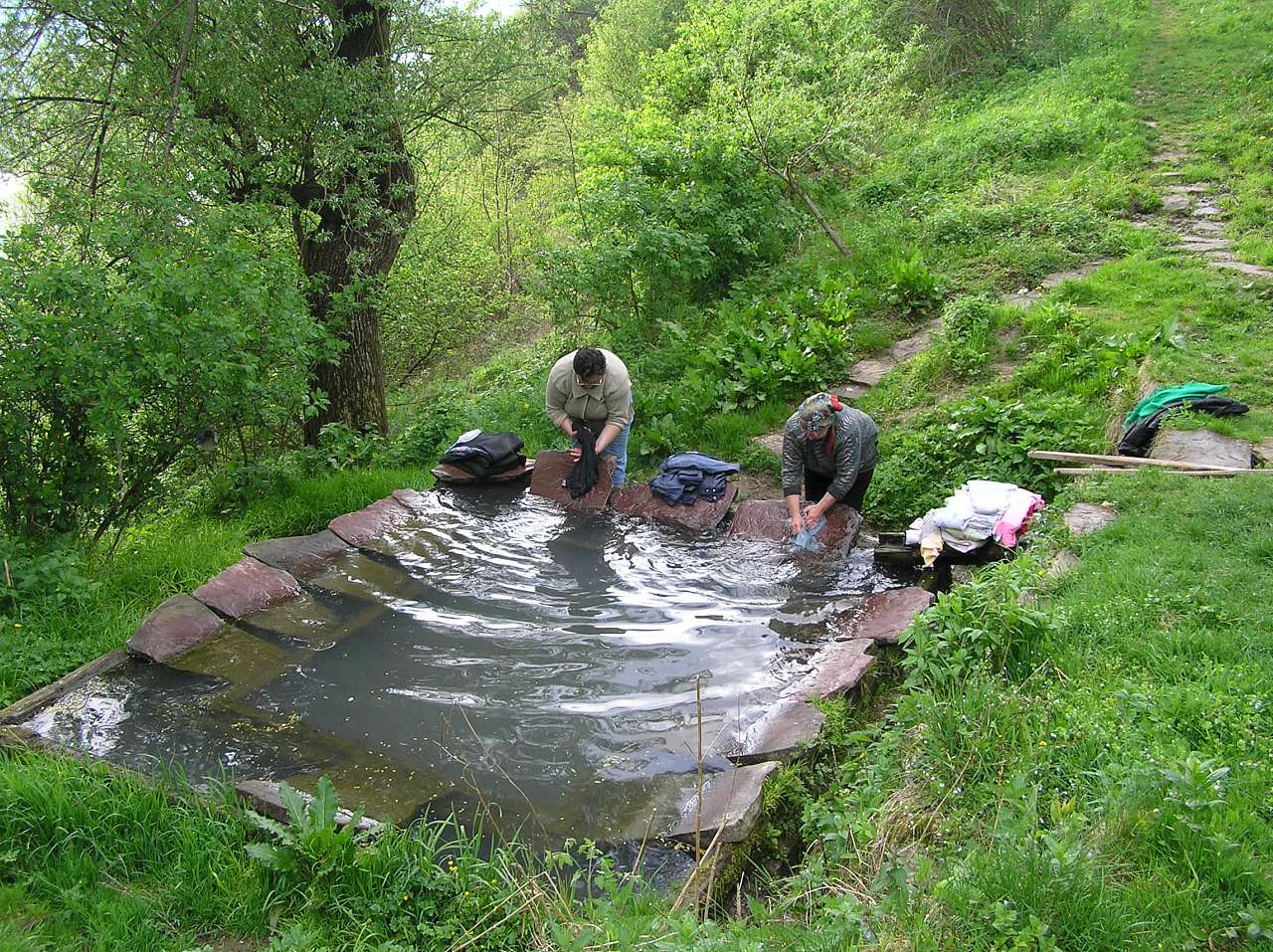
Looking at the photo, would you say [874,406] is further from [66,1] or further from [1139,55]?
[1139,55]

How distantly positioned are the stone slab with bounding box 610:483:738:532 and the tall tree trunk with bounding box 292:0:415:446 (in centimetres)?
264

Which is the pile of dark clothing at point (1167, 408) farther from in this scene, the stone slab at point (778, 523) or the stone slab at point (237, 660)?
the stone slab at point (237, 660)

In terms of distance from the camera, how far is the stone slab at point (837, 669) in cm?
414

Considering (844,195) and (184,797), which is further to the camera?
(844,195)

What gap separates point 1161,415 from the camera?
602cm

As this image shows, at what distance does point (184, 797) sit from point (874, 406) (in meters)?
6.33

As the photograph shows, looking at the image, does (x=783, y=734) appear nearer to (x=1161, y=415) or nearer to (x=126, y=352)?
(x=1161, y=415)

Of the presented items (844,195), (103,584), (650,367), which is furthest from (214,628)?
(844,195)

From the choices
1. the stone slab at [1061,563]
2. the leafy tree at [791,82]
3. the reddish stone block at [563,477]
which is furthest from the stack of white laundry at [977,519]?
the leafy tree at [791,82]

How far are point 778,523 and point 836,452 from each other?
75cm

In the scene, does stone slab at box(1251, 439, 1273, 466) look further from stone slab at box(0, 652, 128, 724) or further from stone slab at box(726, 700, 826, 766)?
stone slab at box(0, 652, 128, 724)

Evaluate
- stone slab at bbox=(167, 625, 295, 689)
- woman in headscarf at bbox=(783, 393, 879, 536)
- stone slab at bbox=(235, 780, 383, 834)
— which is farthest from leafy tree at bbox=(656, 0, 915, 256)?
stone slab at bbox=(235, 780, 383, 834)

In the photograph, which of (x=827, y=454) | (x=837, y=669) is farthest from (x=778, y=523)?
(x=837, y=669)

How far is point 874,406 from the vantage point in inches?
308
